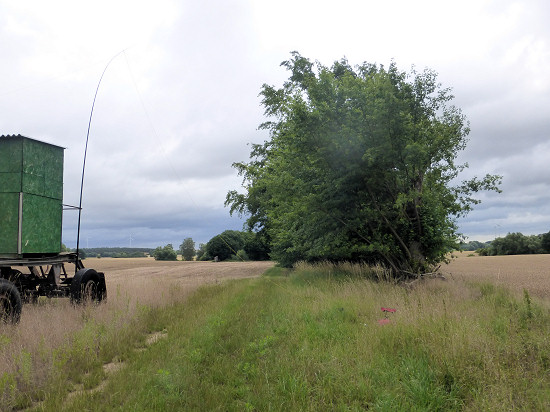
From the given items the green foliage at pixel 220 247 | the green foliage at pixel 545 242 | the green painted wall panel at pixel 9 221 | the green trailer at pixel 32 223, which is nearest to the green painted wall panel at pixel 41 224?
Answer: the green trailer at pixel 32 223

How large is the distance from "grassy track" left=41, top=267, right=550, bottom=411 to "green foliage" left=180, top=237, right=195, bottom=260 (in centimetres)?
9691

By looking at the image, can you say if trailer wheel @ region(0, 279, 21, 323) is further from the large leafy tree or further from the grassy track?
the large leafy tree

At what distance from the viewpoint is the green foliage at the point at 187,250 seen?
101m

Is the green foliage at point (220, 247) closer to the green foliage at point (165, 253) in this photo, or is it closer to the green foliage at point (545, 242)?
the green foliage at point (165, 253)

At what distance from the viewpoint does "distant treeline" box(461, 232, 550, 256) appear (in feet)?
233

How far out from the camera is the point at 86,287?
373 inches

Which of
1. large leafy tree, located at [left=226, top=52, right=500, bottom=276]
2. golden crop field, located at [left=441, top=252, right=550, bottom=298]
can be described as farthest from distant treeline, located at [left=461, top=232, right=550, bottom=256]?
large leafy tree, located at [left=226, top=52, right=500, bottom=276]

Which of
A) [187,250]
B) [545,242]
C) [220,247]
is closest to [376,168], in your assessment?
[220,247]

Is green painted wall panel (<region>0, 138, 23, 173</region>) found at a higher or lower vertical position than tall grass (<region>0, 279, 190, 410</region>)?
higher

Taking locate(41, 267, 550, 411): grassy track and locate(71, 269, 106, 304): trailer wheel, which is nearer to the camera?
locate(41, 267, 550, 411): grassy track

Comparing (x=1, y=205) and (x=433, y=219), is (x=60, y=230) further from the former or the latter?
(x=433, y=219)

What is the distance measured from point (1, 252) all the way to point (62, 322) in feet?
8.90

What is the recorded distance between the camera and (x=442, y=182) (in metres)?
14.9

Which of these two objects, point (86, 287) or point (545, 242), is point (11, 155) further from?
point (545, 242)
